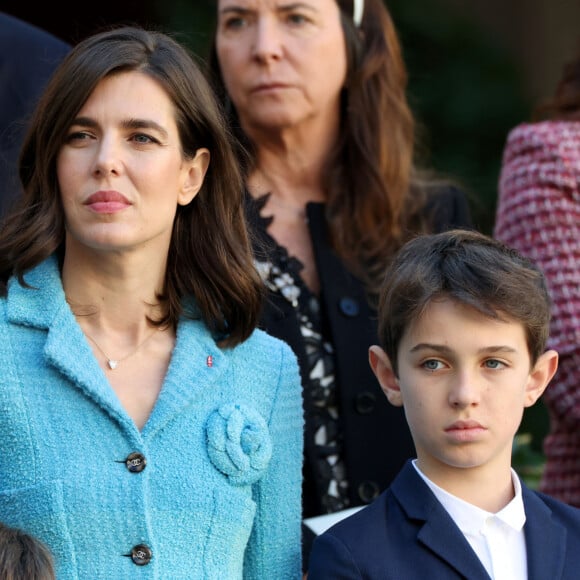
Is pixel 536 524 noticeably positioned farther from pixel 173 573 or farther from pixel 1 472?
pixel 1 472

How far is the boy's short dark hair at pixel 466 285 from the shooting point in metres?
2.89

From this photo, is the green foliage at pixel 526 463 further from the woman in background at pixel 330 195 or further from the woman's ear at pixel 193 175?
the woman's ear at pixel 193 175

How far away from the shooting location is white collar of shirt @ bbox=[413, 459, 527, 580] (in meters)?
2.82

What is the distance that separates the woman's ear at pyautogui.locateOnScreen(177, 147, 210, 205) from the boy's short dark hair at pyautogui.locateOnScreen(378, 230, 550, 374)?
0.48m

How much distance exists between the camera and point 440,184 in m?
4.25

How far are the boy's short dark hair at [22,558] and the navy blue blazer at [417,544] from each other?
0.52 meters

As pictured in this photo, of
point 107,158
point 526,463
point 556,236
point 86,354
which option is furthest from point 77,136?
point 526,463

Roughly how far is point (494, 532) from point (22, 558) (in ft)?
3.02

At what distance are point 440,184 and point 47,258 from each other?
5.06ft

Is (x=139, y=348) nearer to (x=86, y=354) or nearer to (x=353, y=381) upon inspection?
(x=86, y=354)

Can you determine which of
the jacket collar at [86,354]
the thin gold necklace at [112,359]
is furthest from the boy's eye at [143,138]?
the thin gold necklace at [112,359]

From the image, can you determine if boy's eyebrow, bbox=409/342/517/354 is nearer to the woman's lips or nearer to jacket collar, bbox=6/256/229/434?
jacket collar, bbox=6/256/229/434

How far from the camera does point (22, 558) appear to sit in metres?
2.68

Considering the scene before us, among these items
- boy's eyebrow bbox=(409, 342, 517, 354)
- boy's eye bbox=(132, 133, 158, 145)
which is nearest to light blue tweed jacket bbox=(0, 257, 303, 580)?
boy's eye bbox=(132, 133, 158, 145)
